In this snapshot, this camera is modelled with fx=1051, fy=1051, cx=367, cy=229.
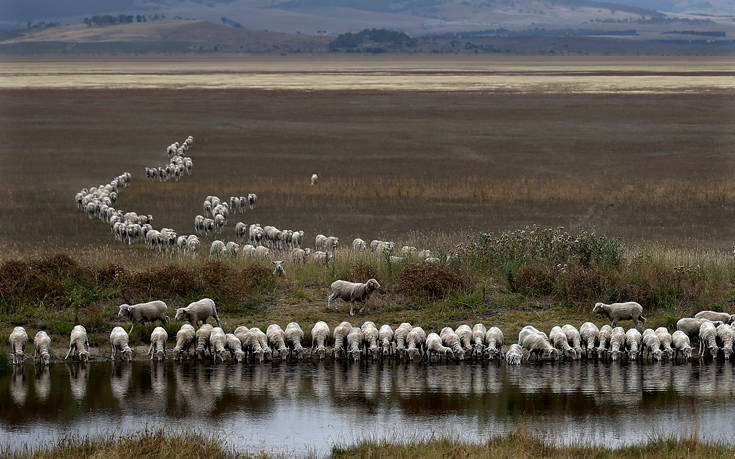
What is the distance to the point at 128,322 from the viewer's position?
858 inches

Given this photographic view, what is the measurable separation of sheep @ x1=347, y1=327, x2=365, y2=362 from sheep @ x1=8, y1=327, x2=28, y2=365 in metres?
6.11

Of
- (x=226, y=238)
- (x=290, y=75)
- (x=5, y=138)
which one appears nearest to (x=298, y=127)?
(x=5, y=138)

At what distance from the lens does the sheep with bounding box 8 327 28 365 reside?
1964 centimetres

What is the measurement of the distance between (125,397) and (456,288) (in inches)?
325

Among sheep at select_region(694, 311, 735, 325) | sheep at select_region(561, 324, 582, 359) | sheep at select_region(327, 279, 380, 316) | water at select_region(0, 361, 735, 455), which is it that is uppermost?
sheep at select_region(327, 279, 380, 316)

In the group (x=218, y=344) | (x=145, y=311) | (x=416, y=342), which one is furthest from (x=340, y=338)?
(x=145, y=311)

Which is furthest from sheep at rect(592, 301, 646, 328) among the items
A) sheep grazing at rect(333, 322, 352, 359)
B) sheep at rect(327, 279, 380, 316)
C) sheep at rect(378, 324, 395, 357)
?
sheep grazing at rect(333, 322, 352, 359)

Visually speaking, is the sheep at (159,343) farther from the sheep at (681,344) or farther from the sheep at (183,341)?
the sheep at (681,344)

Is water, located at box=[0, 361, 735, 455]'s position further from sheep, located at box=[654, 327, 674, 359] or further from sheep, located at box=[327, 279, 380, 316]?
sheep, located at box=[327, 279, 380, 316]

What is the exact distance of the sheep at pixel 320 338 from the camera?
20016 millimetres

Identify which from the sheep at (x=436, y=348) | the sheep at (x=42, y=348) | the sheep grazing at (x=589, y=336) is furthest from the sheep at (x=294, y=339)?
the sheep grazing at (x=589, y=336)

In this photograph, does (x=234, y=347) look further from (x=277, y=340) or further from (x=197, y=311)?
(x=197, y=311)

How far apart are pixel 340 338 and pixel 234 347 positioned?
202 cm

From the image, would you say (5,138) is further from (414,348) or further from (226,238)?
(414,348)
